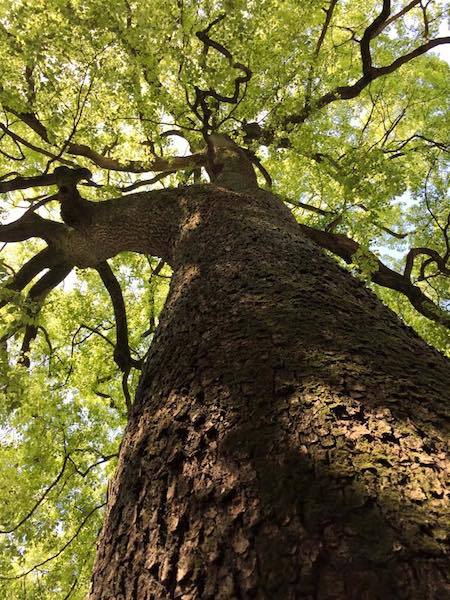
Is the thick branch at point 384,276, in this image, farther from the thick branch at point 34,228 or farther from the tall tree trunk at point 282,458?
the tall tree trunk at point 282,458

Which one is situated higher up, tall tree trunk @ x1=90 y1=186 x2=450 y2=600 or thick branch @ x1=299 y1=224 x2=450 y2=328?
thick branch @ x1=299 y1=224 x2=450 y2=328

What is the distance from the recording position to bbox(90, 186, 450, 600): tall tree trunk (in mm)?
1000

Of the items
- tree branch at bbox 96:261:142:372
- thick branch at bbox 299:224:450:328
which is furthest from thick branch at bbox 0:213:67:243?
thick branch at bbox 299:224:450:328

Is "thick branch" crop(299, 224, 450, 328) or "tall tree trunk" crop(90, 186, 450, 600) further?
"thick branch" crop(299, 224, 450, 328)

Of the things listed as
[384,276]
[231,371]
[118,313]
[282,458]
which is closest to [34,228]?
[118,313]

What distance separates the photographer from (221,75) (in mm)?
5684

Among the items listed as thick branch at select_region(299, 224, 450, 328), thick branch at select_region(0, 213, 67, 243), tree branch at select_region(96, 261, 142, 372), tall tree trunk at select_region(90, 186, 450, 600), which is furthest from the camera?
thick branch at select_region(299, 224, 450, 328)

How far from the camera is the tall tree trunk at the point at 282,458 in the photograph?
1000mm

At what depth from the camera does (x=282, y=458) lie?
4.17ft

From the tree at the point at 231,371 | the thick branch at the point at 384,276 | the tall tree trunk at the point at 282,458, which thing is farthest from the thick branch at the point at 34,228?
the tall tree trunk at the point at 282,458

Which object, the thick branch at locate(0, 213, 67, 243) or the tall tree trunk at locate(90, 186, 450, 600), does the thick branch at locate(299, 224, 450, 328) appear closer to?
the thick branch at locate(0, 213, 67, 243)

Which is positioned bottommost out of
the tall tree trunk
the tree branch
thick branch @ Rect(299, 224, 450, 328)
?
the tall tree trunk

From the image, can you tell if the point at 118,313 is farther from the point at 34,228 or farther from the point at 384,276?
the point at 384,276

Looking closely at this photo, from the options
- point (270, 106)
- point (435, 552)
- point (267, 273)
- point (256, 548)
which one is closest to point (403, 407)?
point (435, 552)
